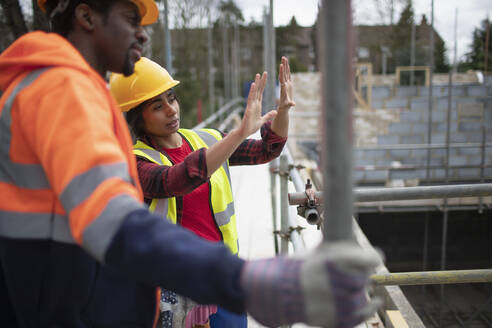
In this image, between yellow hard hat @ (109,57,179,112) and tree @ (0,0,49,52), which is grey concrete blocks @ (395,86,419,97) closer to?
tree @ (0,0,49,52)

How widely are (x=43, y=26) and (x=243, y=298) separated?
2.86 m

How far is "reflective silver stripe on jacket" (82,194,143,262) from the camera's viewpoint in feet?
2.49

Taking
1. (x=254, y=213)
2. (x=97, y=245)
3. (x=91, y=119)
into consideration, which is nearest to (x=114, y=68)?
(x=91, y=119)

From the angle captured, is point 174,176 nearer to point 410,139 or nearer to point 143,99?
point 143,99

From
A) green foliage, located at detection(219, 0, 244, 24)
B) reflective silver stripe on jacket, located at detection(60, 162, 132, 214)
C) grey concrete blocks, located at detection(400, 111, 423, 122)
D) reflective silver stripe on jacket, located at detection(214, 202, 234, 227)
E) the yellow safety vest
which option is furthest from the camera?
green foliage, located at detection(219, 0, 244, 24)

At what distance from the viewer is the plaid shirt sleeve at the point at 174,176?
144cm

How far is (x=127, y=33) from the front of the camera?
3.35 ft

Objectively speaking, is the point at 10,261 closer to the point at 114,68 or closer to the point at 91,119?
the point at 91,119

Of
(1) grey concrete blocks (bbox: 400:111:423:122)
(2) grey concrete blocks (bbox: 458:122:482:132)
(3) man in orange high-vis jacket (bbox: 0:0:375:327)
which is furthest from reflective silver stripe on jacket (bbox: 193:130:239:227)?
(1) grey concrete blocks (bbox: 400:111:423:122)

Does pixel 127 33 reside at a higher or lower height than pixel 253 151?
higher

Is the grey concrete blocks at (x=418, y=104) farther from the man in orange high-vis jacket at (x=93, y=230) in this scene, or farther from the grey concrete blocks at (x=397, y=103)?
the man in orange high-vis jacket at (x=93, y=230)

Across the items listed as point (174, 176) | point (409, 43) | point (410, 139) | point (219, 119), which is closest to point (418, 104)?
point (410, 139)

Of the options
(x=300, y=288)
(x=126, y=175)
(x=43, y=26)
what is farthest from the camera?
(x=43, y=26)

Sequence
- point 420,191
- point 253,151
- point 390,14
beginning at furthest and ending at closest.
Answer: point 390,14
point 253,151
point 420,191
